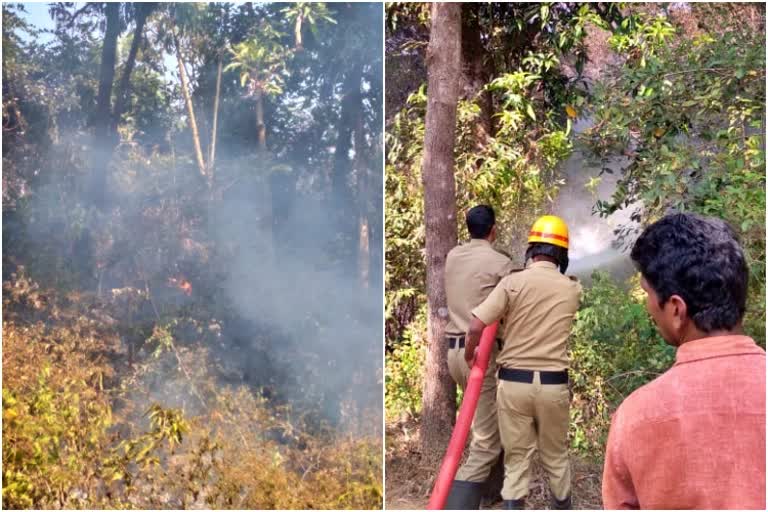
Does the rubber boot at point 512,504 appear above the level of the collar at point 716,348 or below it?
below

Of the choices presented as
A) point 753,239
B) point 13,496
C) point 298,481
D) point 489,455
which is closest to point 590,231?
point 753,239

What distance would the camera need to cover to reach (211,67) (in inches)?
181

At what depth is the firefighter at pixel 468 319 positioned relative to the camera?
460 cm

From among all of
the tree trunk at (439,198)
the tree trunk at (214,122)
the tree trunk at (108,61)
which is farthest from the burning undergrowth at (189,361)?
the tree trunk at (439,198)

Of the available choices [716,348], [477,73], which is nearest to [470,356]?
[477,73]

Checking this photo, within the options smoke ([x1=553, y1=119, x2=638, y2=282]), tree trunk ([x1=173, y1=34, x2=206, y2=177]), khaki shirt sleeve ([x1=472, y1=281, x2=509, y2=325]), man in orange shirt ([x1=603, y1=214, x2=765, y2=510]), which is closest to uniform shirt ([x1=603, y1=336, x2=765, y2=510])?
man in orange shirt ([x1=603, y1=214, x2=765, y2=510])

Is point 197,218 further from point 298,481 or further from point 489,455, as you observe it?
point 489,455

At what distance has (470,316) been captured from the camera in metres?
4.82

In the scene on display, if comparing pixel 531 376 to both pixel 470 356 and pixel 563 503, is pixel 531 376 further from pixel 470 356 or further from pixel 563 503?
pixel 563 503

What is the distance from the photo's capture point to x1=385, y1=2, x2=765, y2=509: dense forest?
4840mm

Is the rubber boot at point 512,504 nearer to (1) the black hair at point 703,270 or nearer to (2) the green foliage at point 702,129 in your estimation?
(2) the green foliage at point 702,129

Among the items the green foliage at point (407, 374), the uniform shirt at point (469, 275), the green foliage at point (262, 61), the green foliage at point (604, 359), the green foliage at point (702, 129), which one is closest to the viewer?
the green foliage at point (262, 61)

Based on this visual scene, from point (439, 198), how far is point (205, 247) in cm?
145

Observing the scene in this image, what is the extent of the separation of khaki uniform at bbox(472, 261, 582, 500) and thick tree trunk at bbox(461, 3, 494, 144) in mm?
1964
